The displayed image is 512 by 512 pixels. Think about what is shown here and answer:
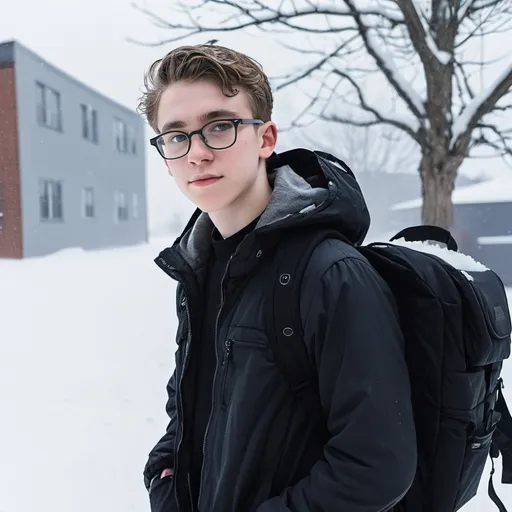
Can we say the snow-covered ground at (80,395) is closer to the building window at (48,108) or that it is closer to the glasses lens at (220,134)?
the glasses lens at (220,134)

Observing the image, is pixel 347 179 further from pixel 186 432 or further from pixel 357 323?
pixel 186 432

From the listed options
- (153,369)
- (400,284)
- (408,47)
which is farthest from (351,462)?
(408,47)

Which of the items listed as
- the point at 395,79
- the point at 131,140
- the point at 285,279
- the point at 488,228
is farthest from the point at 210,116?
the point at 131,140

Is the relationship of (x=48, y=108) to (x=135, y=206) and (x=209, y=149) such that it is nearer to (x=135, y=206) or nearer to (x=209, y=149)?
(x=135, y=206)

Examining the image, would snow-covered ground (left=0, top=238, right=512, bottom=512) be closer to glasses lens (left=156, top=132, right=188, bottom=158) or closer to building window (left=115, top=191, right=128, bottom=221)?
glasses lens (left=156, top=132, right=188, bottom=158)

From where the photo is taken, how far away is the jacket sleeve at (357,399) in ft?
3.36

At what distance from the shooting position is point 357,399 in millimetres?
1030

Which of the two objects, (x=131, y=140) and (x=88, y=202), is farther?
(x=131, y=140)

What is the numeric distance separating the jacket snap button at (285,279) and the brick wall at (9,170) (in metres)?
13.5

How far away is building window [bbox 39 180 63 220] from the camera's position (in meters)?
15.1

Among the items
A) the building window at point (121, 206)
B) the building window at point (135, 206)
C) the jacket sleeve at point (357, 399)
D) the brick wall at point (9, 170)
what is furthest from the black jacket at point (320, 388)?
the building window at point (135, 206)

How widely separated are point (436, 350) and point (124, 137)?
22.4 m

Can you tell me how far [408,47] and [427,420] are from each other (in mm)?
7197

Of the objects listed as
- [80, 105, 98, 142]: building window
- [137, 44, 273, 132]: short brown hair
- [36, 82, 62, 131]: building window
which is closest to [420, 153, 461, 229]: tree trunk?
[137, 44, 273, 132]: short brown hair
